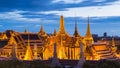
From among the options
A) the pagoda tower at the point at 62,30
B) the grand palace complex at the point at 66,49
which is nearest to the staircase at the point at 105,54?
the grand palace complex at the point at 66,49

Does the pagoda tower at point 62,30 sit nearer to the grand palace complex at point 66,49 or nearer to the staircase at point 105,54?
the grand palace complex at point 66,49

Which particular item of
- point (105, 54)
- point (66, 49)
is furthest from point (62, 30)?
point (105, 54)

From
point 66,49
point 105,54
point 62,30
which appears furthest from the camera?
point 62,30

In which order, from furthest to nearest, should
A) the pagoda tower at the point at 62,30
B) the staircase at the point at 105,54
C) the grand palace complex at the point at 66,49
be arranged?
the pagoda tower at the point at 62,30 < the staircase at the point at 105,54 < the grand palace complex at the point at 66,49

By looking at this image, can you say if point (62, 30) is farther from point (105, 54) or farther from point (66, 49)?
point (105, 54)

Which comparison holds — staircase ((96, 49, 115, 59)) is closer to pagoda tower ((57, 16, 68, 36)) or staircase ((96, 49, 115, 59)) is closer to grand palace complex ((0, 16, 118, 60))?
grand palace complex ((0, 16, 118, 60))

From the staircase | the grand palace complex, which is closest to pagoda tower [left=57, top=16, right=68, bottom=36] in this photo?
the grand palace complex

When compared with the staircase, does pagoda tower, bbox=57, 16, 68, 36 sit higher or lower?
higher

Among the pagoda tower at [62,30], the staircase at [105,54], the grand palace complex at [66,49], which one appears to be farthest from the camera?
the pagoda tower at [62,30]

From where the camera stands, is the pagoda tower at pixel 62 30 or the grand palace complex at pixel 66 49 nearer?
the grand palace complex at pixel 66 49

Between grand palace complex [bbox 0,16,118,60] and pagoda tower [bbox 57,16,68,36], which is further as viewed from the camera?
pagoda tower [bbox 57,16,68,36]

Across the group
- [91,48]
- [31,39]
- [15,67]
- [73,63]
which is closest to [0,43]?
[31,39]

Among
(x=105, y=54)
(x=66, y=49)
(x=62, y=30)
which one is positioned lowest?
(x=105, y=54)

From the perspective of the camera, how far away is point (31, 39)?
206 feet
